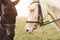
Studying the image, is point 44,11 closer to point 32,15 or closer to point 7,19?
point 32,15

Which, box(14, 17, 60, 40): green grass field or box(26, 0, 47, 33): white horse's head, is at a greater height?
box(26, 0, 47, 33): white horse's head

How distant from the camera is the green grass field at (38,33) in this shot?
1.34m

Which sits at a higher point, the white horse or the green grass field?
the white horse

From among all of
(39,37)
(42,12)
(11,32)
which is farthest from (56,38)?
(11,32)

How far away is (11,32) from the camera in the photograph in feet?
4.38

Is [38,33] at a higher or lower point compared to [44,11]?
lower

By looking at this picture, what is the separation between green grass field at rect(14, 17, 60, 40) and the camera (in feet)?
4.39

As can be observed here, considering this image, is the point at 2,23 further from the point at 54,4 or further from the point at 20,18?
the point at 54,4

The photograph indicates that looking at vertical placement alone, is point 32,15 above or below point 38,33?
above

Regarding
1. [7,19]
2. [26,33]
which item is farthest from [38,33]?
[7,19]

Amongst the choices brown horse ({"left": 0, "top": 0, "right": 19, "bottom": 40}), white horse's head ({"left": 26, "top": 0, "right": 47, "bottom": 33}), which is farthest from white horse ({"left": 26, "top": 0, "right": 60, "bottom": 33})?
brown horse ({"left": 0, "top": 0, "right": 19, "bottom": 40})

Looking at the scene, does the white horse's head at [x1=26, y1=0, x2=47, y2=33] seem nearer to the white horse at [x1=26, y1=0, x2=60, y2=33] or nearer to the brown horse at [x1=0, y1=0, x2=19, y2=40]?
the white horse at [x1=26, y1=0, x2=60, y2=33]

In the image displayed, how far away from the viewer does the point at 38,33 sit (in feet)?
4.42

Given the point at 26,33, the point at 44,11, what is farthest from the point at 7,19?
the point at 44,11
